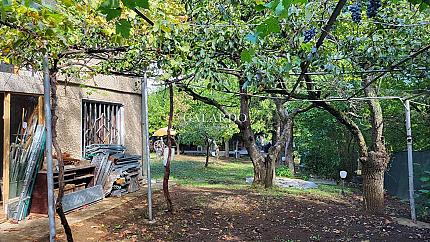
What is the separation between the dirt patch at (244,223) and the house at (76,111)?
6.57ft

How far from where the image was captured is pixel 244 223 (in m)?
6.41

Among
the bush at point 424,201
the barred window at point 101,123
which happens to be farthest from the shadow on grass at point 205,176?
the bush at point 424,201

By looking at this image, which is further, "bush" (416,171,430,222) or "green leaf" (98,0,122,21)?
"bush" (416,171,430,222)

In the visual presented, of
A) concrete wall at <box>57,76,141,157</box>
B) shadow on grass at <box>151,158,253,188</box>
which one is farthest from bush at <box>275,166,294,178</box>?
concrete wall at <box>57,76,141,157</box>

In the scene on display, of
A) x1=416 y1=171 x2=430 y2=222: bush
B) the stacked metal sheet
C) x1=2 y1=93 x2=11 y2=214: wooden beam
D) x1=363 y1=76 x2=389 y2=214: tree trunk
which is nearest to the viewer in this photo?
the stacked metal sheet

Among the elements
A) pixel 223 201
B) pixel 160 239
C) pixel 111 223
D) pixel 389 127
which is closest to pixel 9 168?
pixel 111 223

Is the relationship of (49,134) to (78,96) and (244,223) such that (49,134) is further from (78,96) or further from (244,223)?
(78,96)

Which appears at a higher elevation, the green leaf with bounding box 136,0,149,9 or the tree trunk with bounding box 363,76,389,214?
the green leaf with bounding box 136,0,149,9

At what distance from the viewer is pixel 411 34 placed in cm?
422

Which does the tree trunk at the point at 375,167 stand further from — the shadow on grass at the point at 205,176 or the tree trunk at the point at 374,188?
the shadow on grass at the point at 205,176

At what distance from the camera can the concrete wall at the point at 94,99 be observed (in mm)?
7910

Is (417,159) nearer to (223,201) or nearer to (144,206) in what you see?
(223,201)

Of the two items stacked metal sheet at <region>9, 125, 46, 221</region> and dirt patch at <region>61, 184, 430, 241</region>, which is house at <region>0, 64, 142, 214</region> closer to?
stacked metal sheet at <region>9, 125, 46, 221</region>

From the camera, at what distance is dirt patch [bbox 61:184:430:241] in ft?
18.3
